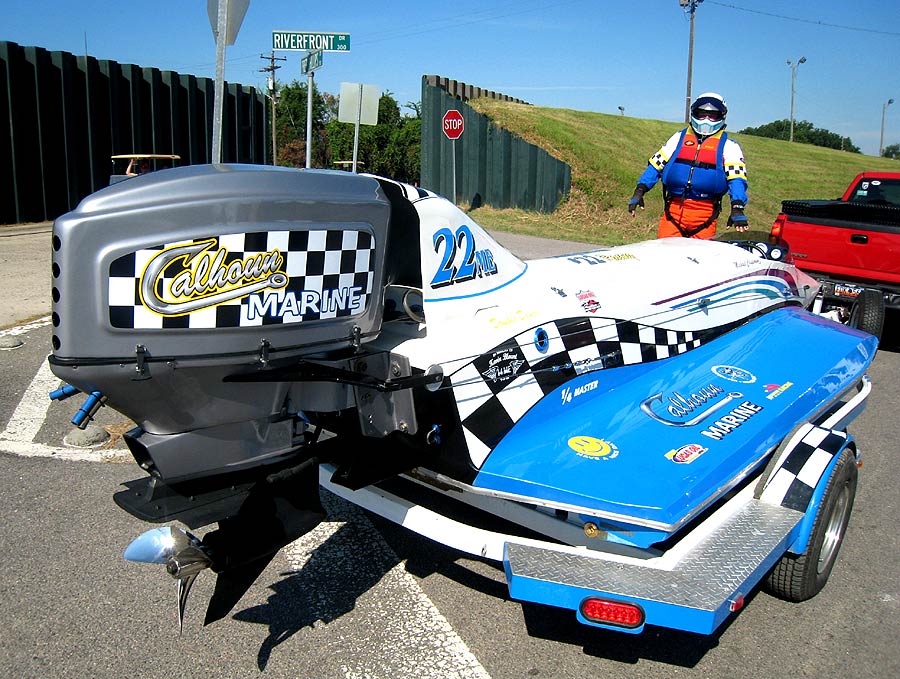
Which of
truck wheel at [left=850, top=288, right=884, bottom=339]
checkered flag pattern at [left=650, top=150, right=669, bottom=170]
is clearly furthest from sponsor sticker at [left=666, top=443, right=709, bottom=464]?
truck wheel at [left=850, top=288, right=884, bottom=339]

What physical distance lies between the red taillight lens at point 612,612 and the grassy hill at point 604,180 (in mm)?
14986

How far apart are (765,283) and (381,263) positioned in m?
3.28

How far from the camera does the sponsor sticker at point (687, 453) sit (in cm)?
317

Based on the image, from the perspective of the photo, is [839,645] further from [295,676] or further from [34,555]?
[34,555]

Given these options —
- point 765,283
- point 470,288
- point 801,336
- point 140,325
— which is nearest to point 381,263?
point 470,288

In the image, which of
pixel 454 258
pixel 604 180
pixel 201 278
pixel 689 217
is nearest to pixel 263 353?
pixel 201 278

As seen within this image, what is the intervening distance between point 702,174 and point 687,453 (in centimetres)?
391

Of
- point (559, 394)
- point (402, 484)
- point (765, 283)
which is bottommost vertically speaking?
point (402, 484)

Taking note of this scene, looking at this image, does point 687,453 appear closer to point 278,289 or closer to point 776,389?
point 776,389

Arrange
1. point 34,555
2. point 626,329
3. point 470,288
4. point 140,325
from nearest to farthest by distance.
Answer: point 140,325 → point 470,288 → point 34,555 → point 626,329

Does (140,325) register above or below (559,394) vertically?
above

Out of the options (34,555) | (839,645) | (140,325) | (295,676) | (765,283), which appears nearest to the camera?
(140,325)

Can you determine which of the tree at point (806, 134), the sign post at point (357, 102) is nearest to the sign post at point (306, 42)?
the sign post at point (357, 102)

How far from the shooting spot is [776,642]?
3256 millimetres
